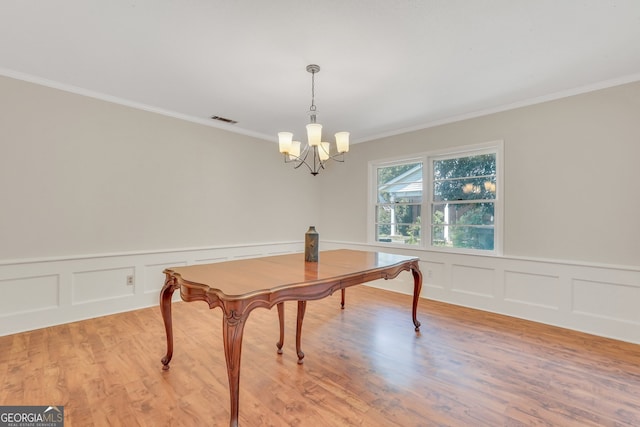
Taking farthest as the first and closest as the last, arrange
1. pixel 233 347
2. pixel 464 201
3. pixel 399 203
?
pixel 399 203, pixel 464 201, pixel 233 347

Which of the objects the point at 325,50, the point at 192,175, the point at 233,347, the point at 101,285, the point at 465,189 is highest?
the point at 325,50

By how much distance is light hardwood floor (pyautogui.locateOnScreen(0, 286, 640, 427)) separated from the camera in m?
1.68

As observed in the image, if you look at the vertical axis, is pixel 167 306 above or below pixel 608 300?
above

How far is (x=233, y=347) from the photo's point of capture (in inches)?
58.8

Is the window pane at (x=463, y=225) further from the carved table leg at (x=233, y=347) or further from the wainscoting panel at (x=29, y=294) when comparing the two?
the wainscoting panel at (x=29, y=294)

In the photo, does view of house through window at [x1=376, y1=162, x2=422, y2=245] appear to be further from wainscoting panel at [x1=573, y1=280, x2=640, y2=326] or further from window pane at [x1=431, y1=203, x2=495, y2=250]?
wainscoting panel at [x1=573, y1=280, x2=640, y2=326]

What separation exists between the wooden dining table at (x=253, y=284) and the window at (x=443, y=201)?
1.54m

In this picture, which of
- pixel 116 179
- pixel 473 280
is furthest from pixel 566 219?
pixel 116 179

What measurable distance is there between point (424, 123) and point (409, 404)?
3.50 m

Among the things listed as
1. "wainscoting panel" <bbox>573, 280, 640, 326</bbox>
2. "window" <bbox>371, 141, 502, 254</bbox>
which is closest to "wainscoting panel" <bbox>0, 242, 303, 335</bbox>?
"window" <bbox>371, 141, 502, 254</bbox>

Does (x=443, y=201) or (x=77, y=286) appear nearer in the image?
(x=77, y=286)

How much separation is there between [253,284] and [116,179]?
8.91 ft

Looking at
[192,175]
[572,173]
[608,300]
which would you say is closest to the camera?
[608,300]

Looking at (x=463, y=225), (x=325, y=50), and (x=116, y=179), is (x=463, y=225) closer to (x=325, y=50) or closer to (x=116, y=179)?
(x=325, y=50)
